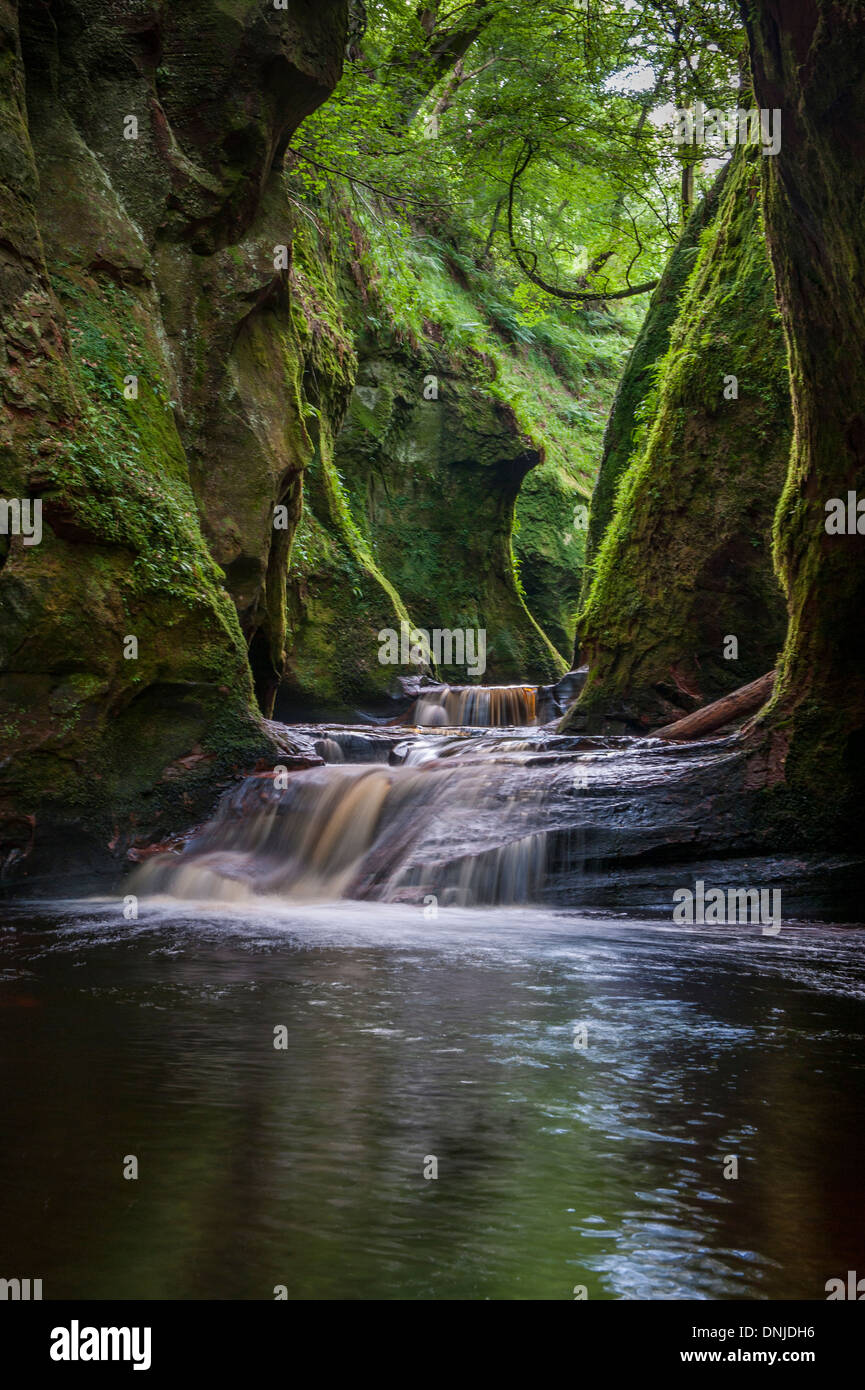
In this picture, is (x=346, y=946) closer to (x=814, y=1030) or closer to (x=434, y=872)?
(x=434, y=872)

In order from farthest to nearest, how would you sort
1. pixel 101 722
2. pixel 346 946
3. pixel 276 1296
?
pixel 101 722
pixel 346 946
pixel 276 1296

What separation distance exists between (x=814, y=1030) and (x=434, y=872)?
4.33 meters

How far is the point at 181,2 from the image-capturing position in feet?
35.1

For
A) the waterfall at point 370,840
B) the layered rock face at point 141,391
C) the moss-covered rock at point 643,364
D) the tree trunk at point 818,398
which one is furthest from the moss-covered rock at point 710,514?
the layered rock face at point 141,391

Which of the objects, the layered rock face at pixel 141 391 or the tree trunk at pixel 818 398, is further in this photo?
the layered rock face at pixel 141 391

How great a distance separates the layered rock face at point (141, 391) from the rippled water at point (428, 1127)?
11.0 ft

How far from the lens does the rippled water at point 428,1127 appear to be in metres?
2.15

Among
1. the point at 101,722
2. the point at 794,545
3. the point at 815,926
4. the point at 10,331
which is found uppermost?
the point at 10,331

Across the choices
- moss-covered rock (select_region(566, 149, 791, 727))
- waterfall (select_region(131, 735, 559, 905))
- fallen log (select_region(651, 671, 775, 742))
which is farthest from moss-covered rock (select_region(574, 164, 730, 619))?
waterfall (select_region(131, 735, 559, 905))

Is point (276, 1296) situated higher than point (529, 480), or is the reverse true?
point (529, 480)

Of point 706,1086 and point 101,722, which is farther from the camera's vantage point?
point 101,722

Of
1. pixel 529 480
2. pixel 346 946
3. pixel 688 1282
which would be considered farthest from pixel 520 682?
pixel 688 1282

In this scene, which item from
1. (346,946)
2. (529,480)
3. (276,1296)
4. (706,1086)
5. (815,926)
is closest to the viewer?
(276,1296)

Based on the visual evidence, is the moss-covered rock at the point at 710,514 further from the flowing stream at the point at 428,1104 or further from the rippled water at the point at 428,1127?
the rippled water at the point at 428,1127
